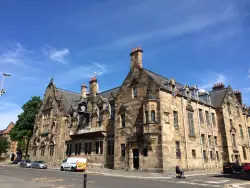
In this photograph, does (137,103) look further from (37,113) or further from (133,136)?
(37,113)

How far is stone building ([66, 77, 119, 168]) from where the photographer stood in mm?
34156

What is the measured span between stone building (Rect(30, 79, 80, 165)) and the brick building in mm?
206

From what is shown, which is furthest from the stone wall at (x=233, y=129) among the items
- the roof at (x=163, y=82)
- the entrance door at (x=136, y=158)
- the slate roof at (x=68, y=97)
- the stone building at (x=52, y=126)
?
the stone building at (x=52, y=126)

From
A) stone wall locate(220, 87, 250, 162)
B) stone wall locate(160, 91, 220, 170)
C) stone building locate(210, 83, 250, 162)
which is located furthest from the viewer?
stone building locate(210, 83, 250, 162)

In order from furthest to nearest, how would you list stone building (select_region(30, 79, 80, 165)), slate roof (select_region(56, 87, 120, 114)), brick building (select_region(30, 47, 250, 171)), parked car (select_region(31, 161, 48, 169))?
slate roof (select_region(56, 87, 120, 114))
stone building (select_region(30, 79, 80, 165))
parked car (select_region(31, 161, 48, 169))
brick building (select_region(30, 47, 250, 171))

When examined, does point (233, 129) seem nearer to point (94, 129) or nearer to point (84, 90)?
point (94, 129)

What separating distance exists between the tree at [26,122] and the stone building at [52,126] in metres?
4.18

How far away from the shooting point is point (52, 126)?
1805 inches

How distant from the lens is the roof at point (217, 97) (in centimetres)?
4000

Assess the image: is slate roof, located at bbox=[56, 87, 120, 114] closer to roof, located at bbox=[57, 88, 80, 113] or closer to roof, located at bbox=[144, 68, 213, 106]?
roof, located at bbox=[57, 88, 80, 113]

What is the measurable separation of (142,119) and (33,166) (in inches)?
861

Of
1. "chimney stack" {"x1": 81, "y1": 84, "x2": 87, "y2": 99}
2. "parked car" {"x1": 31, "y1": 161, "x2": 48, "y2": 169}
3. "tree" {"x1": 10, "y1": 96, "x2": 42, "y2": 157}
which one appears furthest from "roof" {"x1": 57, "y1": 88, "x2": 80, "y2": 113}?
"parked car" {"x1": 31, "y1": 161, "x2": 48, "y2": 169}

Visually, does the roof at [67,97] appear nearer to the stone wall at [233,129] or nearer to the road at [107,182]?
the road at [107,182]

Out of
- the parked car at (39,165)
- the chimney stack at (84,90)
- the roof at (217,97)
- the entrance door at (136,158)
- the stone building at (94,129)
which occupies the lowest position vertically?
the parked car at (39,165)
